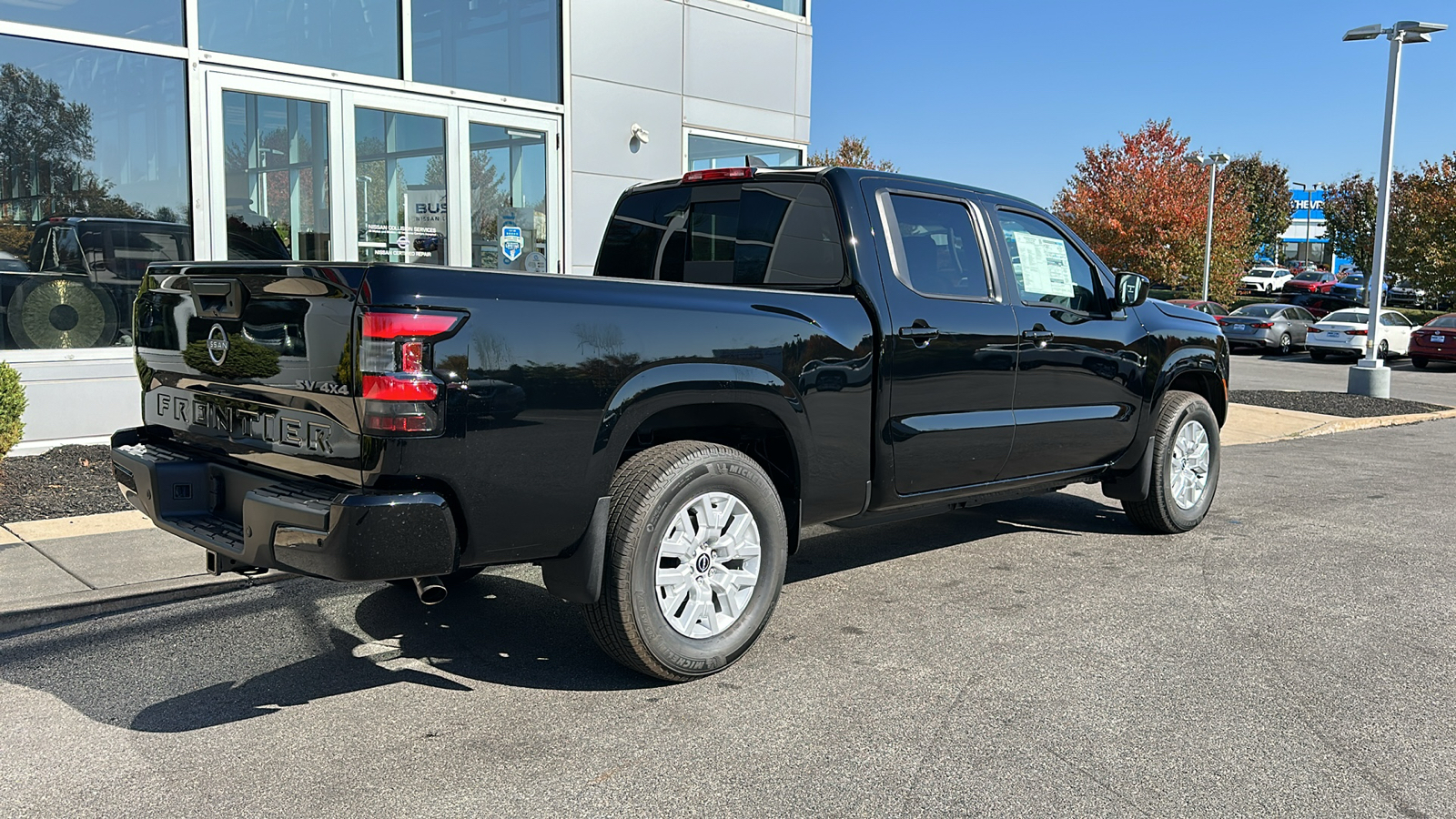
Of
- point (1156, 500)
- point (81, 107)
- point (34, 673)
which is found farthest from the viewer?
point (81, 107)

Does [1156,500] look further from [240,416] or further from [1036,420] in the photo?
[240,416]

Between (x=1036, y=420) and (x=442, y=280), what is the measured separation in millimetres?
3483

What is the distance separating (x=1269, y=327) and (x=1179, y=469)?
27.0 m

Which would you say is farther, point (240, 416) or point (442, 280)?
point (240, 416)

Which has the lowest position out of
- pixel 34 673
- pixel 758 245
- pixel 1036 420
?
pixel 34 673

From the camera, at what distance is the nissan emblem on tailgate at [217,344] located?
4.07 m

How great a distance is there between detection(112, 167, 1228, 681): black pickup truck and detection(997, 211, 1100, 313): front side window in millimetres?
18

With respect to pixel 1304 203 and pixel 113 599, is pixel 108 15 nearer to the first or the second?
pixel 113 599

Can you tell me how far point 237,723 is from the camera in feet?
13.1

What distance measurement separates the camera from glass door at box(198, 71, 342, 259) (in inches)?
372

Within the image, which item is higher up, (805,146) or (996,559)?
(805,146)

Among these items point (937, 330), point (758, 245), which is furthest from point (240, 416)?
point (937, 330)

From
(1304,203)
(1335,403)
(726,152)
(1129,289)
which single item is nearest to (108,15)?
(726,152)

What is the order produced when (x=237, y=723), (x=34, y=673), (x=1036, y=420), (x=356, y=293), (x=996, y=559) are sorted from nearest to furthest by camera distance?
(x=356, y=293) → (x=237, y=723) → (x=34, y=673) → (x=1036, y=420) → (x=996, y=559)
